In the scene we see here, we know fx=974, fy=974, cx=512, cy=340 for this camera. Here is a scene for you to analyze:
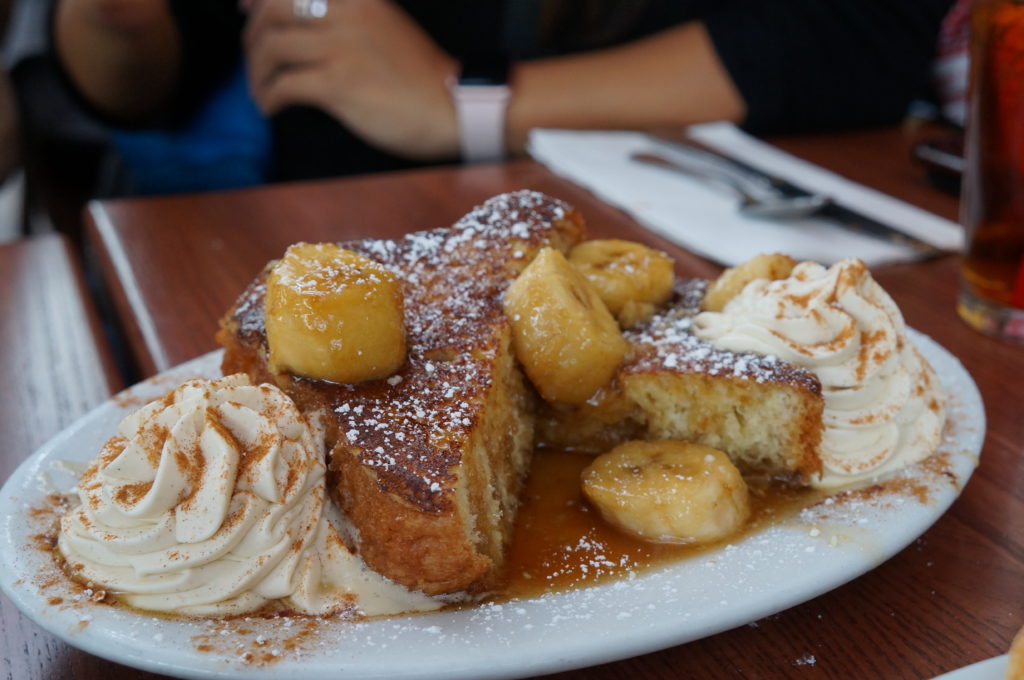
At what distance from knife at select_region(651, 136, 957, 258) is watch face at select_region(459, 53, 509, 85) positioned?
656 millimetres

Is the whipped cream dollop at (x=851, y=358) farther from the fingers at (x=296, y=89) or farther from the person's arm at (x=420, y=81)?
the fingers at (x=296, y=89)

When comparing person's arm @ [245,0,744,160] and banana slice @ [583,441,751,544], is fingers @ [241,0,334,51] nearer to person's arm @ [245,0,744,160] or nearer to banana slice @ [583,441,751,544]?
person's arm @ [245,0,744,160]

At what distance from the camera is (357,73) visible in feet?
8.25

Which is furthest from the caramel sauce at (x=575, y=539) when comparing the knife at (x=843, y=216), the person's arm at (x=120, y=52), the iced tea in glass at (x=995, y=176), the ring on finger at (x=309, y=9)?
the person's arm at (x=120, y=52)

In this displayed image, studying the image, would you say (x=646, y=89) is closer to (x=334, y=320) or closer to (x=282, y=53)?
(x=282, y=53)

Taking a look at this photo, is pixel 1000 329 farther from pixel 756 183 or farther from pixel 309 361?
pixel 309 361

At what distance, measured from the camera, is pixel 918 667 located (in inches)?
31.7

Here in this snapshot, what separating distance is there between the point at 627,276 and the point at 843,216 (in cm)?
84

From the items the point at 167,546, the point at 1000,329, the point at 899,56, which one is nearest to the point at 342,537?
the point at 167,546

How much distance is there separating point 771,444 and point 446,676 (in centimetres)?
48

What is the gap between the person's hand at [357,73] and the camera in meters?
2.52

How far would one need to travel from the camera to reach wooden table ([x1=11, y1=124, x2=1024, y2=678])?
0.83 m

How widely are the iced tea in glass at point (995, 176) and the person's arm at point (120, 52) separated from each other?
2.20 meters

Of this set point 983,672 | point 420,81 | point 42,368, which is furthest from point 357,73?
point 983,672
